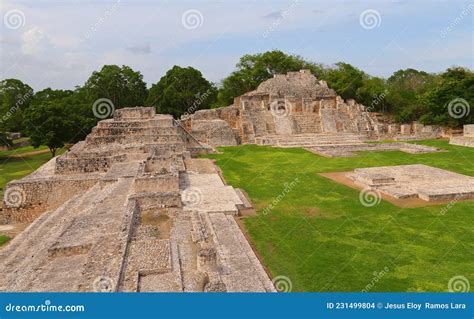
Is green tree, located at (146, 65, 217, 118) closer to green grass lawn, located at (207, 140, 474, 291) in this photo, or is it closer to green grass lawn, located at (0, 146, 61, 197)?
green grass lawn, located at (0, 146, 61, 197)

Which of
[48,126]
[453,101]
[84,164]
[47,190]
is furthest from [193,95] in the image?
[47,190]

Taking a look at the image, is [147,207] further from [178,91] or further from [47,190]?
[178,91]

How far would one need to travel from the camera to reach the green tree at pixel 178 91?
42.3 m

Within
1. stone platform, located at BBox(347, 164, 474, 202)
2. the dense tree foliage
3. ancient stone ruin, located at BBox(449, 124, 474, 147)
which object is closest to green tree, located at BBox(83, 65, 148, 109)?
the dense tree foliage

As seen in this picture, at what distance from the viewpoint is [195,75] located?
145 ft

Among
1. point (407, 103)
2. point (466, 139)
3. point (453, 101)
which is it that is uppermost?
point (407, 103)

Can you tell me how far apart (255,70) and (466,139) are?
2898 cm

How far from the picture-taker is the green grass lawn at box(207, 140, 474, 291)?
286 inches

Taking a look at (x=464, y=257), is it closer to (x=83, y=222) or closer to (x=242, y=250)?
(x=242, y=250)

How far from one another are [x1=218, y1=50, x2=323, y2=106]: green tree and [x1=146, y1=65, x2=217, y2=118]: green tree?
10.5 feet

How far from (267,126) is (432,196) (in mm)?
19323

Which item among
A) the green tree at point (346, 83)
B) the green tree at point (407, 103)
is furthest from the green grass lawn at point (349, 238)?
the green tree at point (346, 83)

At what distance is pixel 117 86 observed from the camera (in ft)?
147

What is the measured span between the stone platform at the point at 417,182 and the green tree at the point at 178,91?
27.8m
